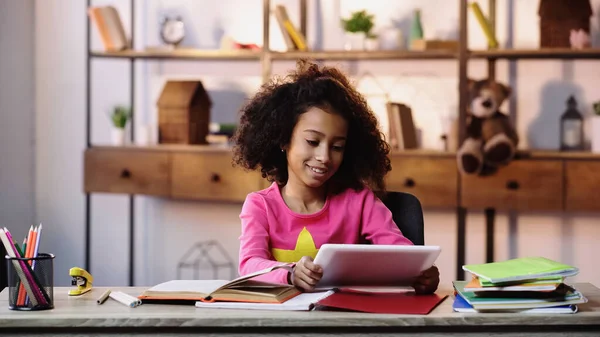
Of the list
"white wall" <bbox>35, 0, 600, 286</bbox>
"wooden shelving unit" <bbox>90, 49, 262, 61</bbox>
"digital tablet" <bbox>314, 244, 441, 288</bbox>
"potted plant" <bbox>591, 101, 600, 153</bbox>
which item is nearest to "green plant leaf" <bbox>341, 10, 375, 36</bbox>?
"white wall" <bbox>35, 0, 600, 286</bbox>

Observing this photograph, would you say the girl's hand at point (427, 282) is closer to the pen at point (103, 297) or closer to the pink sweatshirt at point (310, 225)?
the pink sweatshirt at point (310, 225)

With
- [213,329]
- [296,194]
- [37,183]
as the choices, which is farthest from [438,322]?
[37,183]

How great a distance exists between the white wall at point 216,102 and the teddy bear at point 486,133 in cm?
25

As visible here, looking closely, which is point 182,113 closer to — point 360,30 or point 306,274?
point 360,30

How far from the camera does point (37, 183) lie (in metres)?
4.58

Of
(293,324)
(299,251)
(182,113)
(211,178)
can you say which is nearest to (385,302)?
(293,324)

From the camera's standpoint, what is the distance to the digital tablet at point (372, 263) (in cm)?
165

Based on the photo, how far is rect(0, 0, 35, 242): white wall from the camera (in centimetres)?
431

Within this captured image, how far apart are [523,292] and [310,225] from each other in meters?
0.59

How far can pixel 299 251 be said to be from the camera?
2.07 meters

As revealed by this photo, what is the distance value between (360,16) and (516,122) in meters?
A: 0.83

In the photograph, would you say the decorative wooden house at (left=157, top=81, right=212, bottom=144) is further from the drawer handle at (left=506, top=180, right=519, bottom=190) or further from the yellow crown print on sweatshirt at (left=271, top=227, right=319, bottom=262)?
the yellow crown print on sweatshirt at (left=271, top=227, right=319, bottom=262)

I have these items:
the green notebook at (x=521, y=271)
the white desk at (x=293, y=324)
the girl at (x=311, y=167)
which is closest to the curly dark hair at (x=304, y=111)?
the girl at (x=311, y=167)

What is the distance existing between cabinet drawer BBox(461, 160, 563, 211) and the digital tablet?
6.34 ft
